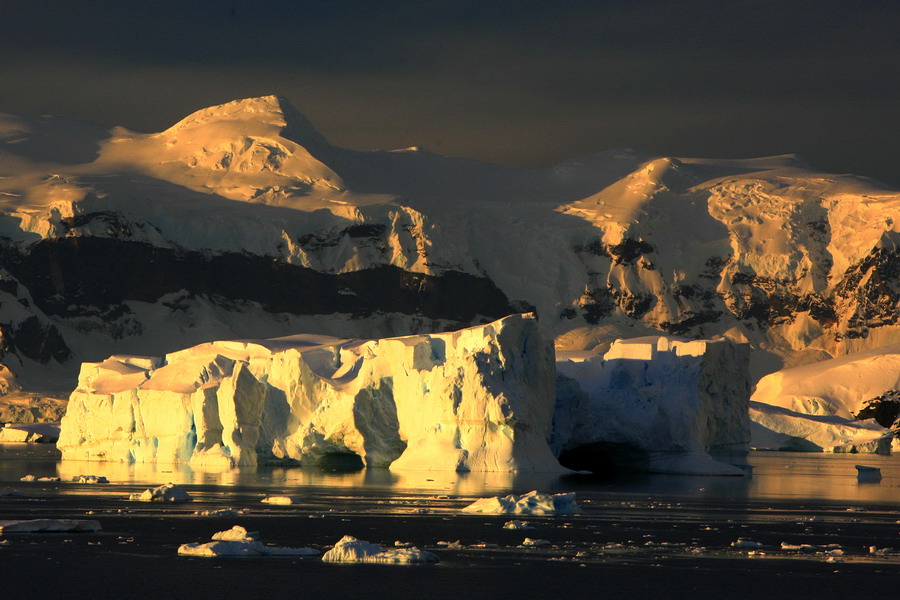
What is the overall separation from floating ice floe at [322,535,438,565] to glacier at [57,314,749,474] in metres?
27.2

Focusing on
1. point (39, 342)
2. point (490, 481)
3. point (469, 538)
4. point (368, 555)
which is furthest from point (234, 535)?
point (39, 342)

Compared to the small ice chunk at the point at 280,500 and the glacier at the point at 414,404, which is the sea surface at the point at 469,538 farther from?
the glacier at the point at 414,404

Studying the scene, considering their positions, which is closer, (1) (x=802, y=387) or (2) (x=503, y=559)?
(2) (x=503, y=559)

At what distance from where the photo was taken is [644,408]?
7562 cm

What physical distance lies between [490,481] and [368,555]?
84.8ft

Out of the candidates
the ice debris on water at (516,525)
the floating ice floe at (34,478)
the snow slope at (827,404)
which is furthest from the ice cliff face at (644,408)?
the ice debris on water at (516,525)

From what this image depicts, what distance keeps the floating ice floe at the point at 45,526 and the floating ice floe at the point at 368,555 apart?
340 inches

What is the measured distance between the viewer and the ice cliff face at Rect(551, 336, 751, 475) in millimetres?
76000

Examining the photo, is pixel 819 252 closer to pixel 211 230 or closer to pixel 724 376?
pixel 211 230

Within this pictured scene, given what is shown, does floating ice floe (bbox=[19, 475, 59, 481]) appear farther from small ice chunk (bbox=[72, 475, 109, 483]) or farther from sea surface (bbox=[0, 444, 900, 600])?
sea surface (bbox=[0, 444, 900, 600])

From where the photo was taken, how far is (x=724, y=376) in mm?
88750

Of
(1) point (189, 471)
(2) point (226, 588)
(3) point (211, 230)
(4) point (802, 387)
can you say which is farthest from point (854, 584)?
(3) point (211, 230)

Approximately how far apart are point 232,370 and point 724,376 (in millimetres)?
27092

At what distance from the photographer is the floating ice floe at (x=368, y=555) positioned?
38938 mm
